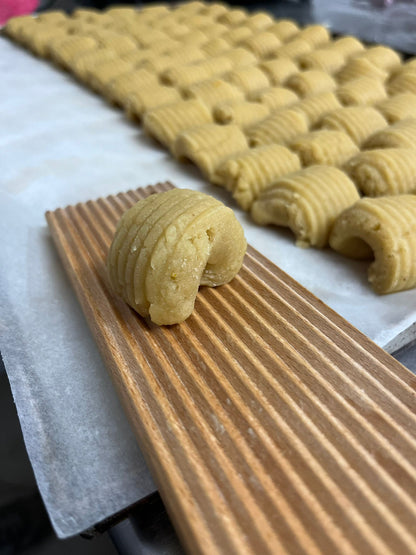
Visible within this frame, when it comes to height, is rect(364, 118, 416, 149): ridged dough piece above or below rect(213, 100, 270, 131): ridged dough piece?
above

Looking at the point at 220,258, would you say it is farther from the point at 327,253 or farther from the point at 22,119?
the point at 22,119

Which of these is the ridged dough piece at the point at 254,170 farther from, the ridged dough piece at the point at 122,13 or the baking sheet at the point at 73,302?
the ridged dough piece at the point at 122,13

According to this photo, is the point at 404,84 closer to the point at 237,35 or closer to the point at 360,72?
the point at 360,72

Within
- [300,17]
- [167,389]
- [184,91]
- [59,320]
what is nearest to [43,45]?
[184,91]

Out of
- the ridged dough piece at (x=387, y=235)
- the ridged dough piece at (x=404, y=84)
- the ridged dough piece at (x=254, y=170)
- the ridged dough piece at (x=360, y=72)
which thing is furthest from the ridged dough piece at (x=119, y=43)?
the ridged dough piece at (x=387, y=235)

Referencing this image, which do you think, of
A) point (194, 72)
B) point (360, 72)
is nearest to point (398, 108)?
point (360, 72)

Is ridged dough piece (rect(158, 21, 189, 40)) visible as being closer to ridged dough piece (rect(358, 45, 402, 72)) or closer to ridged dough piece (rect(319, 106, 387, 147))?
ridged dough piece (rect(358, 45, 402, 72))

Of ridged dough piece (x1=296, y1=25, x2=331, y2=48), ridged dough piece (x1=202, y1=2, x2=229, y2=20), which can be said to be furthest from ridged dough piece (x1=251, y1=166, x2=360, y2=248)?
ridged dough piece (x1=202, y1=2, x2=229, y2=20)
